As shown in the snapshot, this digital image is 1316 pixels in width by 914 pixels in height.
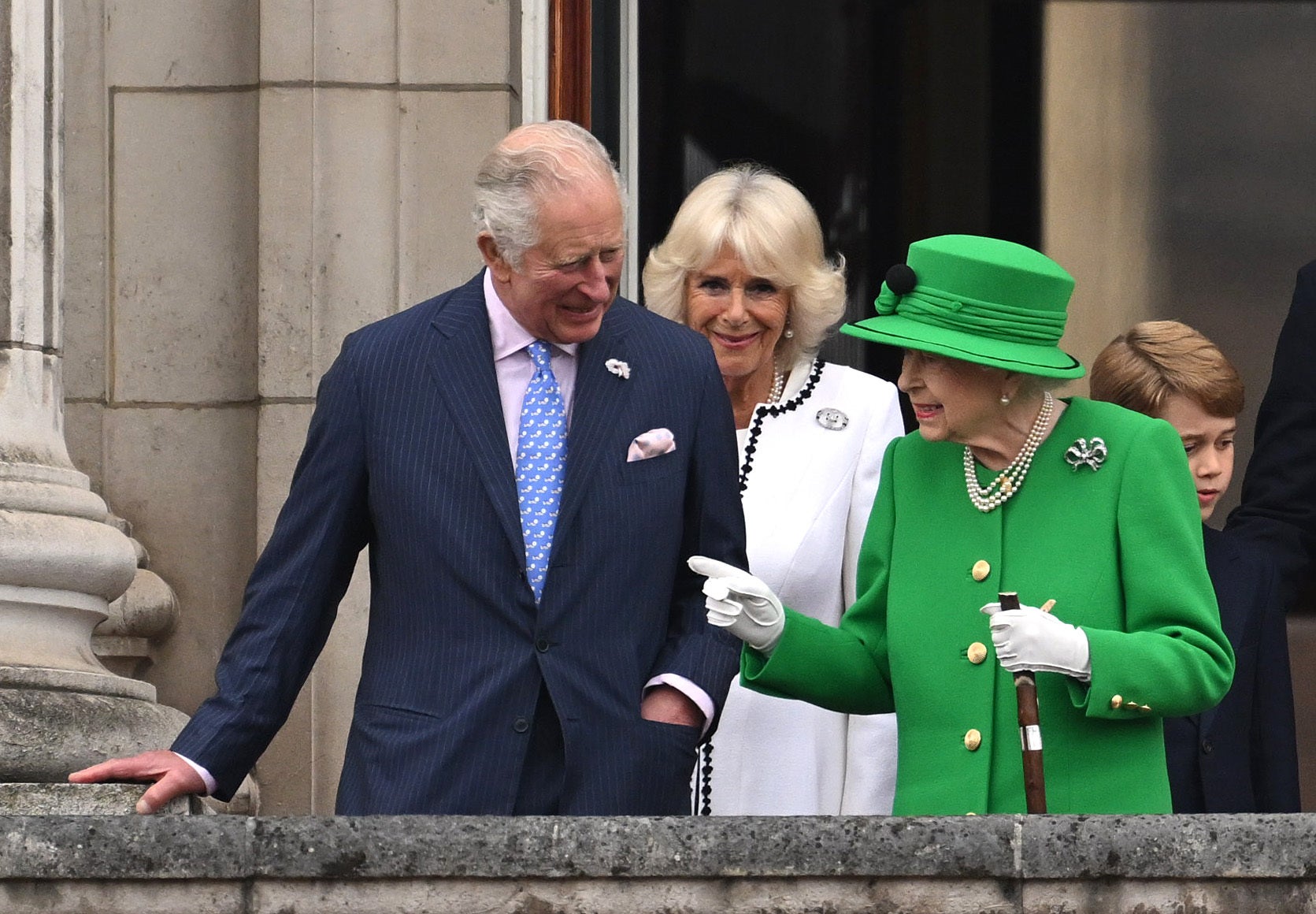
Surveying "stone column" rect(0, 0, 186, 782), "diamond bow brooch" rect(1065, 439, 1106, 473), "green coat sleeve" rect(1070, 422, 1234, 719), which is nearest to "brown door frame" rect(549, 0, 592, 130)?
"stone column" rect(0, 0, 186, 782)

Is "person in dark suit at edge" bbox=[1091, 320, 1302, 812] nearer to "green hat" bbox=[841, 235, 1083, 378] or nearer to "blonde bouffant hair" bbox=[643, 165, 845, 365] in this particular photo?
"blonde bouffant hair" bbox=[643, 165, 845, 365]

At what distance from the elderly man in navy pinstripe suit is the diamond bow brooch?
20.8 inches

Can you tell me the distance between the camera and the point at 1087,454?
150 inches

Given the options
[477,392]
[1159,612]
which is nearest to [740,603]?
[477,392]

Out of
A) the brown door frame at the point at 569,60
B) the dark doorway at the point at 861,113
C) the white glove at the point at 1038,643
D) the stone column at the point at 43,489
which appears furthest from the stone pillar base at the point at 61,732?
the dark doorway at the point at 861,113

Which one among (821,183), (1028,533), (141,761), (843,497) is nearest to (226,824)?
(141,761)

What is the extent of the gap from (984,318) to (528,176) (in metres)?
0.72

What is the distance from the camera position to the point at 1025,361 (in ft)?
12.4

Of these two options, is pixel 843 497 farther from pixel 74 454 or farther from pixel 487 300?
pixel 74 454

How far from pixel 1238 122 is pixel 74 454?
366 cm

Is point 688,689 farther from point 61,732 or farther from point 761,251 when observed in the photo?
point 61,732

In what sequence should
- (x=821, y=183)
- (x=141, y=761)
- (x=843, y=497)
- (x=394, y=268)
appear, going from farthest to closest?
1. (x=821, y=183)
2. (x=394, y=268)
3. (x=843, y=497)
4. (x=141, y=761)

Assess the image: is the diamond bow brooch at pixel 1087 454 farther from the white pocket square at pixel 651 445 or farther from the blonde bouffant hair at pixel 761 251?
the blonde bouffant hair at pixel 761 251

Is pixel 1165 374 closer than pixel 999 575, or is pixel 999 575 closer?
pixel 999 575
